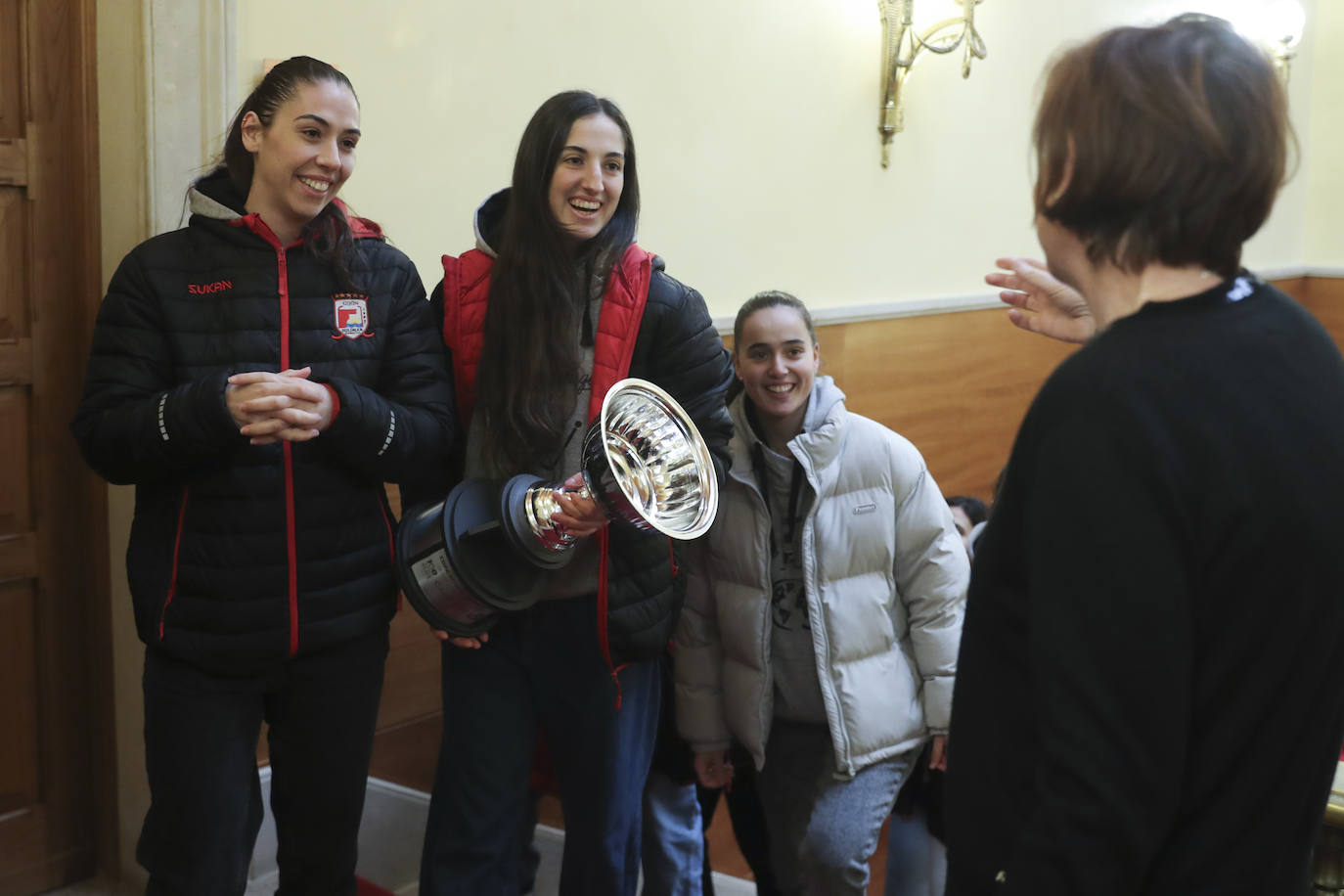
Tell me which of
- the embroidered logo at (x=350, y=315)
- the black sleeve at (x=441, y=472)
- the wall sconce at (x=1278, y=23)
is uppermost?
the wall sconce at (x=1278, y=23)

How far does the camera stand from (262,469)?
181 centimetres

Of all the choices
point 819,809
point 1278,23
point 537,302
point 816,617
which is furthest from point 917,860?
point 1278,23

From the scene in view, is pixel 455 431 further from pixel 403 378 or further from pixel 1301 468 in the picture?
pixel 1301 468

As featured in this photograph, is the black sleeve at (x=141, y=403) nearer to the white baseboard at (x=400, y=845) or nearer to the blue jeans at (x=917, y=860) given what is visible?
the white baseboard at (x=400, y=845)

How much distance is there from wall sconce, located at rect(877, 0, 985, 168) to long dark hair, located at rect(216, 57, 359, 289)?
2.76 metres

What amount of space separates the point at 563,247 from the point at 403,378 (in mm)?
359

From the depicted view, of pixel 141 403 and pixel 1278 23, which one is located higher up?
pixel 1278 23

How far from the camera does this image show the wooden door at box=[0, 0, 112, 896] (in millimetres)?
2250

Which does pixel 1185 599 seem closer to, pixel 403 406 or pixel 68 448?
pixel 403 406

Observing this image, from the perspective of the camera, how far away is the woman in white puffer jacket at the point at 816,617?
217 centimetres

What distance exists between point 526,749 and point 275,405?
28.5 inches

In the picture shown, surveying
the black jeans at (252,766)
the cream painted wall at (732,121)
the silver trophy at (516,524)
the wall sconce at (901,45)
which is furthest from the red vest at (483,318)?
→ the wall sconce at (901,45)

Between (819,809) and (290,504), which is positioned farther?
(819,809)

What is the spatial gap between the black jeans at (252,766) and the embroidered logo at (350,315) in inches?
19.0
